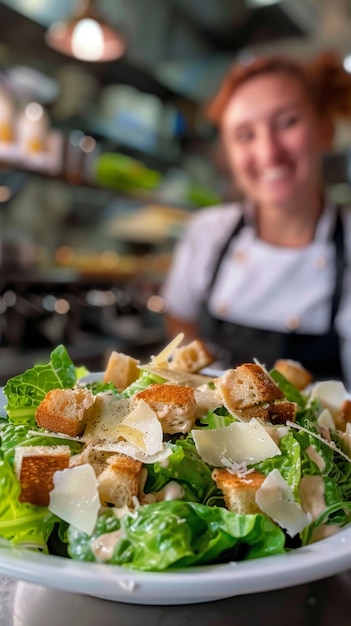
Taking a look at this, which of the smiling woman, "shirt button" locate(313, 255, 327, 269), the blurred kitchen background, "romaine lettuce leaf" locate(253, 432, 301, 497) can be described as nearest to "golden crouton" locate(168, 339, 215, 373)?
"romaine lettuce leaf" locate(253, 432, 301, 497)

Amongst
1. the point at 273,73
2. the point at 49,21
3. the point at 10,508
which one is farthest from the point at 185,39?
the point at 10,508

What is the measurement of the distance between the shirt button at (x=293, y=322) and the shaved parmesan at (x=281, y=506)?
148 centimetres

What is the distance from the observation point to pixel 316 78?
220 cm

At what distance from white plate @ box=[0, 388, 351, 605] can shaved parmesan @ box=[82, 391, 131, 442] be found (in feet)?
0.59

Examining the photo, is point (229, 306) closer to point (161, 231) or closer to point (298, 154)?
point (298, 154)

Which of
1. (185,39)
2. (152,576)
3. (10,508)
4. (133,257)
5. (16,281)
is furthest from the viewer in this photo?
(133,257)

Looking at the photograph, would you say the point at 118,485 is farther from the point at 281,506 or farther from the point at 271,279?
the point at 271,279

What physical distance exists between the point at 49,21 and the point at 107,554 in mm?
2867

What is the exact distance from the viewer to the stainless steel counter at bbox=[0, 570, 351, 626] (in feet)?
2.12

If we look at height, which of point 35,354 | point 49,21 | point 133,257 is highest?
point 49,21

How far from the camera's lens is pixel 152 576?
1.72ft

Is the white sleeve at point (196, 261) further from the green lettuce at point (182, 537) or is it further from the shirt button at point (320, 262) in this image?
the green lettuce at point (182, 537)

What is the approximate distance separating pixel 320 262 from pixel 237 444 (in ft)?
5.03

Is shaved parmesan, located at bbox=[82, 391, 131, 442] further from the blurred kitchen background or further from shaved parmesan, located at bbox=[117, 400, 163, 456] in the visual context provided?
the blurred kitchen background
